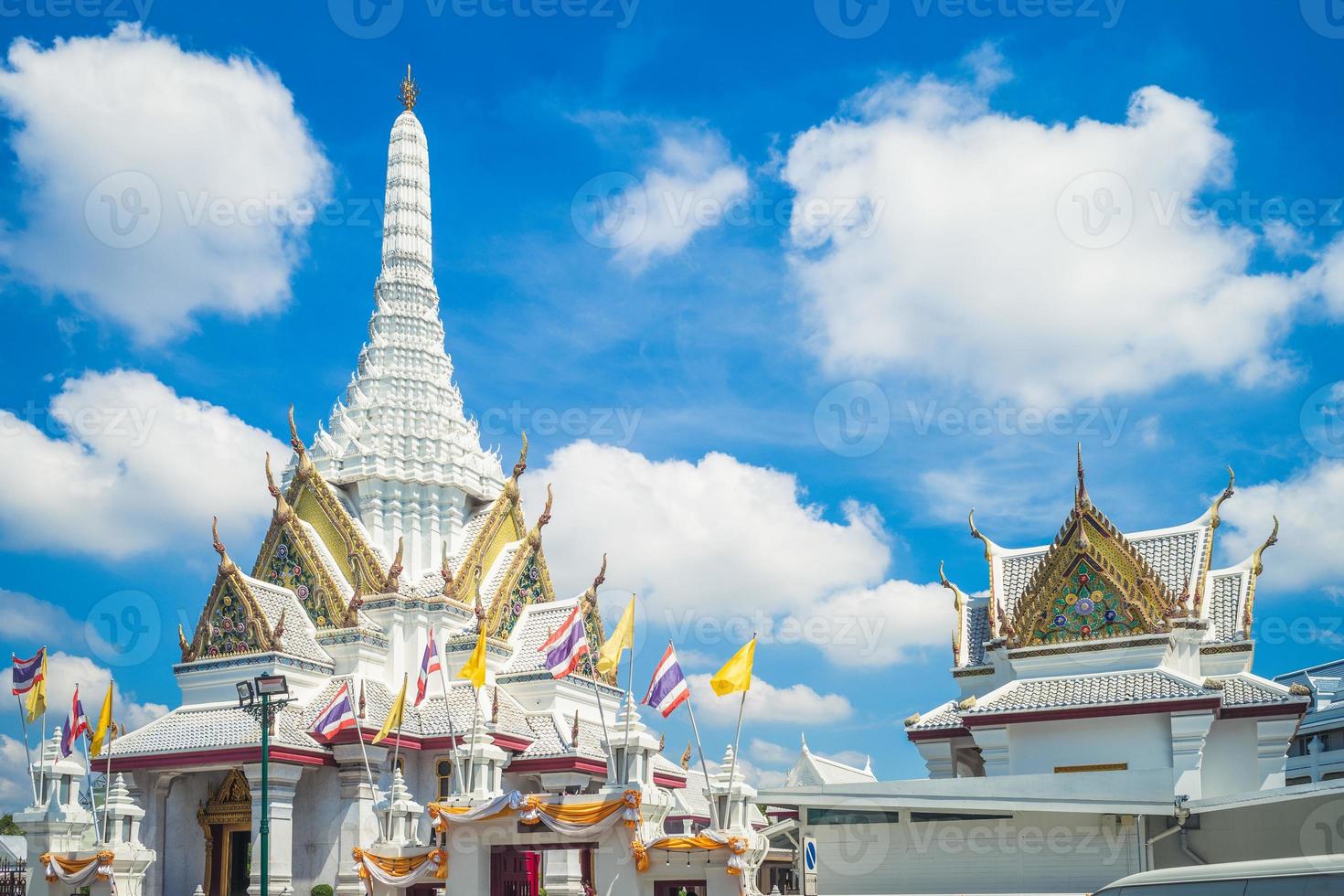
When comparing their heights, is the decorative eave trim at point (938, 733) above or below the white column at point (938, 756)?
above

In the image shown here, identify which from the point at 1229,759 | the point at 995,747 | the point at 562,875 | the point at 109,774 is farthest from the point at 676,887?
the point at 109,774

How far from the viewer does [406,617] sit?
40.9m

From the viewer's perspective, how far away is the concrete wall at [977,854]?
26.7 metres

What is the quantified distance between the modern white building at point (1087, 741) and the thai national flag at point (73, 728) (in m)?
17.0

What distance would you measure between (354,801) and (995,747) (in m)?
16.6

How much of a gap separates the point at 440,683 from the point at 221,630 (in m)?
6.43

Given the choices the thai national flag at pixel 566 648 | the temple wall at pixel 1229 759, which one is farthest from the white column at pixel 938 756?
the thai national flag at pixel 566 648

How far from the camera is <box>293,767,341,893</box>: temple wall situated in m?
35.7

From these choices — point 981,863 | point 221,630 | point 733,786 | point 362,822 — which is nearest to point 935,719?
point 981,863

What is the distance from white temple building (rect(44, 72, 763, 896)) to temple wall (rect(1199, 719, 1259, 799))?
12.9 metres

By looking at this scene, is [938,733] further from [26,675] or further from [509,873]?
[26,675]

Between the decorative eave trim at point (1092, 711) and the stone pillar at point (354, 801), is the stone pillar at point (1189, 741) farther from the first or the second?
the stone pillar at point (354, 801)

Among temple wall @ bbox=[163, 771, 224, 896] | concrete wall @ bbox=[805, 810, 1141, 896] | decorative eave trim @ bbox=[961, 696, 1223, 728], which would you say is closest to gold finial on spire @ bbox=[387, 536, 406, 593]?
temple wall @ bbox=[163, 771, 224, 896]

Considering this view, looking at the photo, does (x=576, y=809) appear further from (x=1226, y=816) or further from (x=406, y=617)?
(x=406, y=617)
